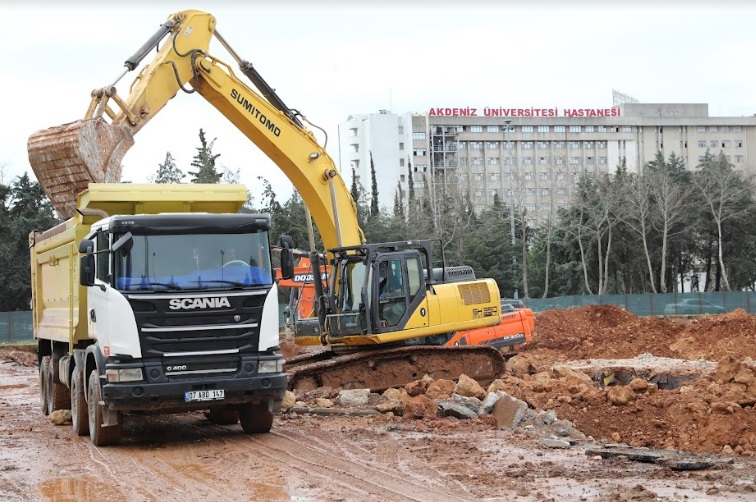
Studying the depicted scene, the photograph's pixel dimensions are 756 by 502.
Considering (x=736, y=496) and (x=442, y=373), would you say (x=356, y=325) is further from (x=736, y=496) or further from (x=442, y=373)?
(x=736, y=496)

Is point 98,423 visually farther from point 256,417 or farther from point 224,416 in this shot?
point 224,416

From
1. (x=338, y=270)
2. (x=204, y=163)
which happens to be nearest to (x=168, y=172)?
(x=204, y=163)

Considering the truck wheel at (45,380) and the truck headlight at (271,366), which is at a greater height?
the truck headlight at (271,366)

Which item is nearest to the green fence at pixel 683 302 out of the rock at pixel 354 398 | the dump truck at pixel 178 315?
the rock at pixel 354 398

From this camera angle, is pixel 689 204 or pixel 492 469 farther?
pixel 689 204

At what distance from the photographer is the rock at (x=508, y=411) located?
14.3 meters

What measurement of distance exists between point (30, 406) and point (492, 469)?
40.1ft

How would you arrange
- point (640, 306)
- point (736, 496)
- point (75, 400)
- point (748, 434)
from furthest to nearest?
1. point (640, 306)
2. point (75, 400)
3. point (748, 434)
4. point (736, 496)

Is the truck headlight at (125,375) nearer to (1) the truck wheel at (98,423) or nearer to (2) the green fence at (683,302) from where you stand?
(1) the truck wheel at (98,423)

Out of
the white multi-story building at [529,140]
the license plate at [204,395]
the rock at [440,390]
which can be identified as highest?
the white multi-story building at [529,140]

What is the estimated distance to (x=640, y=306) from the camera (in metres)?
52.2

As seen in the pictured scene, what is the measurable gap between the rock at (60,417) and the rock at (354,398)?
4453mm

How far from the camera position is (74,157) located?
16.3 meters

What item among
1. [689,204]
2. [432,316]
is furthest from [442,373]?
[689,204]
